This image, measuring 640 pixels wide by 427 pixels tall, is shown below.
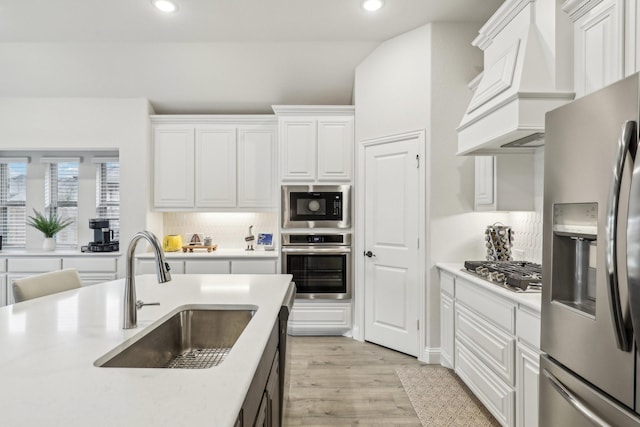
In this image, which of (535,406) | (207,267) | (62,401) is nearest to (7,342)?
(62,401)

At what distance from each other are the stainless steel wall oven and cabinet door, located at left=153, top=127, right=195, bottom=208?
1.37 m

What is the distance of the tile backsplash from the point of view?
14.6 feet

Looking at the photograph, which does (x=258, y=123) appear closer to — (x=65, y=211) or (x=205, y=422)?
(x=65, y=211)

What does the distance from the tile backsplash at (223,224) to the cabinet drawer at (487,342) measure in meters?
2.58

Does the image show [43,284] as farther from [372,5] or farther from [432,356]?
[372,5]

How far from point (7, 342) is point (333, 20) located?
10.6 feet

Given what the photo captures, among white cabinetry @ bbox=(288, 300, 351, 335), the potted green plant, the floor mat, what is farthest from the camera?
the potted green plant

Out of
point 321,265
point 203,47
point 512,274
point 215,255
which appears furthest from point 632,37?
point 215,255

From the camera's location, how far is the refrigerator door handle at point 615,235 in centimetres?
101

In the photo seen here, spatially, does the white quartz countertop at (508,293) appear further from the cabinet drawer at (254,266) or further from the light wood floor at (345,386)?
the cabinet drawer at (254,266)

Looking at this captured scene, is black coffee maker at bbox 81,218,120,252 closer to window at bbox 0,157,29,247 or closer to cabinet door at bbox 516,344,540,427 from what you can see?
window at bbox 0,157,29,247

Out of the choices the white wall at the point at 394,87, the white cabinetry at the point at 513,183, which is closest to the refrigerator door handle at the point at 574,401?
the white cabinetry at the point at 513,183

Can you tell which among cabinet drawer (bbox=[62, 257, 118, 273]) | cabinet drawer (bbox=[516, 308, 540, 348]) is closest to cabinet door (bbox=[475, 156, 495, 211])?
cabinet drawer (bbox=[516, 308, 540, 348])

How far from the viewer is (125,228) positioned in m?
4.03
